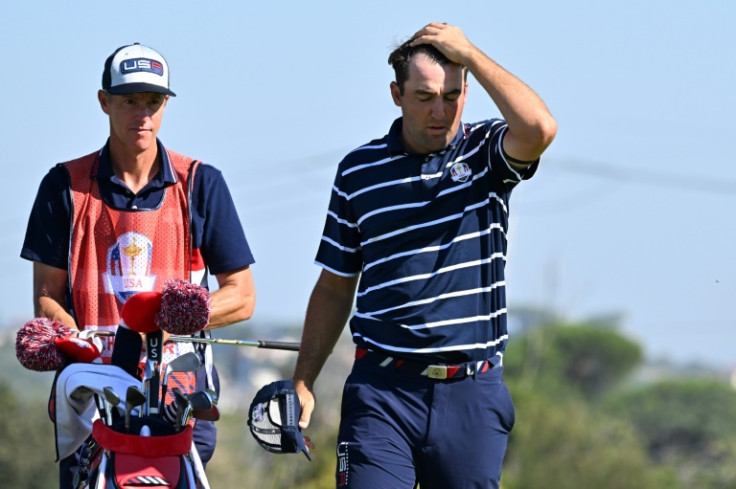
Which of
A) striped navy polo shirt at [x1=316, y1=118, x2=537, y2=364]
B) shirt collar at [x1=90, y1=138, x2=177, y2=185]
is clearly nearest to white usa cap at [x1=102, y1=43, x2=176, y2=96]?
shirt collar at [x1=90, y1=138, x2=177, y2=185]

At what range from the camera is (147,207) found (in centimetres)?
723

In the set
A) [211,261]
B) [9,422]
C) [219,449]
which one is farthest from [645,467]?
[211,261]

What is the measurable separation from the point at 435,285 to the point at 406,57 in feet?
3.43

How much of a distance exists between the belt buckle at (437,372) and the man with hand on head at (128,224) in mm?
1095

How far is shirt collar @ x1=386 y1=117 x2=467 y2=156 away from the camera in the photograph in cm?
679

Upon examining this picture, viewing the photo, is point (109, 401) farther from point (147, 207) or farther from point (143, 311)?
point (147, 207)

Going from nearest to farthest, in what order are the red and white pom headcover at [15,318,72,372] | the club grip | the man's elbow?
the red and white pom headcover at [15,318,72,372]
the man's elbow
the club grip

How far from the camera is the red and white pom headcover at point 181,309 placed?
6.07m

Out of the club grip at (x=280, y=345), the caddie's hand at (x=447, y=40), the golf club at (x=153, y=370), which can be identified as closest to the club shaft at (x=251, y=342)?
the club grip at (x=280, y=345)

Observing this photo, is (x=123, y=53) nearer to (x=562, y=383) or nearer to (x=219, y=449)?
(x=219, y=449)

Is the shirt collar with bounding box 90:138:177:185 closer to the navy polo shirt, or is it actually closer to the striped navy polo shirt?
the navy polo shirt

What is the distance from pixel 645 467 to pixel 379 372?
49.1 meters

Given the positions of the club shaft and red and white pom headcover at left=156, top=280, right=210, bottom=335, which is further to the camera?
the club shaft

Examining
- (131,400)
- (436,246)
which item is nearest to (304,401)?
(436,246)
